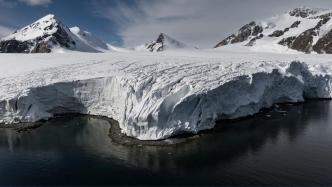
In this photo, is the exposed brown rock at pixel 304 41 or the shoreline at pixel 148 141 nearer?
the shoreline at pixel 148 141

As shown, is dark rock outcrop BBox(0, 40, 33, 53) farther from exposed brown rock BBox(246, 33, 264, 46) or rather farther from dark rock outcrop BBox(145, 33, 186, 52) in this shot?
exposed brown rock BBox(246, 33, 264, 46)

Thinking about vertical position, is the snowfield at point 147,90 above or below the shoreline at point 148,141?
above

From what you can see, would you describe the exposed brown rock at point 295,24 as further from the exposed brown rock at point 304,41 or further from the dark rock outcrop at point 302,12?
the exposed brown rock at point 304,41

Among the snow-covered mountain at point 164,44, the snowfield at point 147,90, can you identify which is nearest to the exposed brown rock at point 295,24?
the snow-covered mountain at point 164,44

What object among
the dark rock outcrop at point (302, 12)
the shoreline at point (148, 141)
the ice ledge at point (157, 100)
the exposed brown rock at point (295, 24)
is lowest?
the shoreline at point (148, 141)

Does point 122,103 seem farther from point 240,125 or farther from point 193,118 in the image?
point 240,125

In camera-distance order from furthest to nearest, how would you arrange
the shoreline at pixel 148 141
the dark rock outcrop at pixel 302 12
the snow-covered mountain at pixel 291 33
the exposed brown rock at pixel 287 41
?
the dark rock outcrop at pixel 302 12
the exposed brown rock at pixel 287 41
the snow-covered mountain at pixel 291 33
the shoreline at pixel 148 141

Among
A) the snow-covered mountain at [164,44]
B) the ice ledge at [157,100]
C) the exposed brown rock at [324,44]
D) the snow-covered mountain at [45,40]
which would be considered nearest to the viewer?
the ice ledge at [157,100]
